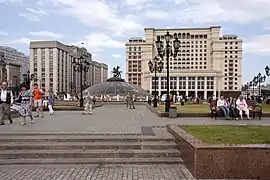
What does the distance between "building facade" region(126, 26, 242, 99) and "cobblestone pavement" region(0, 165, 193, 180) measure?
362 feet

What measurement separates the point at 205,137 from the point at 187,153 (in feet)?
3.54

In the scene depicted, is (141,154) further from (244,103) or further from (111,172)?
(244,103)

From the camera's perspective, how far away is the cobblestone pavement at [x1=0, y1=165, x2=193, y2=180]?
6.69 metres

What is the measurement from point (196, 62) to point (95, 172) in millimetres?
133617

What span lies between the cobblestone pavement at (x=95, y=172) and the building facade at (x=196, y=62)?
11035 centimetres

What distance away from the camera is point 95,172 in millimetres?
7078

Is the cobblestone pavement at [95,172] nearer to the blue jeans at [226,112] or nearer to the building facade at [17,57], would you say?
the blue jeans at [226,112]

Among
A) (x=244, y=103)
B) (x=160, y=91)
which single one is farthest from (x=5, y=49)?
(x=244, y=103)

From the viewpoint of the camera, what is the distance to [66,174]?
6914 mm

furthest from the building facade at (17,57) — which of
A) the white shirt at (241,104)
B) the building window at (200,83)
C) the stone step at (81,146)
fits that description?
the stone step at (81,146)

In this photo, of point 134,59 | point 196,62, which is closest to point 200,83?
point 196,62

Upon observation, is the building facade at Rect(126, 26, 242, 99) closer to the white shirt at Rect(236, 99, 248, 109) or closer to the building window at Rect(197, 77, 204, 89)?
the building window at Rect(197, 77, 204, 89)

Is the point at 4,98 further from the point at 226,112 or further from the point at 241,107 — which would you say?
the point at 241,107

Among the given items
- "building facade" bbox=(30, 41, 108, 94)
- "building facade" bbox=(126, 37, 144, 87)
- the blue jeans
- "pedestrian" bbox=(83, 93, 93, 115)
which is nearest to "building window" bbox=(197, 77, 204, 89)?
"building facade" bbox=(126, 37, 144, 87)
